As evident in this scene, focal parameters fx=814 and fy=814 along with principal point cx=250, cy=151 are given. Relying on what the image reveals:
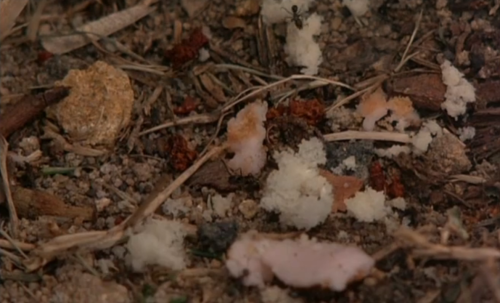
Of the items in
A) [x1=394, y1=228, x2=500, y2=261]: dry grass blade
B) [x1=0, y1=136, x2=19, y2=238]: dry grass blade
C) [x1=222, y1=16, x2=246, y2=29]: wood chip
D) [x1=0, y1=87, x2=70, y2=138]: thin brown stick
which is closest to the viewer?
[x1=394, y1=228, x2=500, y2=261]: dry grass blade

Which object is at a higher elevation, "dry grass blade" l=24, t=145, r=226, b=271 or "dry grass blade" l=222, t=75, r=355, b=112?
"dry grass blade" l=222, t=75, r=355, b=112

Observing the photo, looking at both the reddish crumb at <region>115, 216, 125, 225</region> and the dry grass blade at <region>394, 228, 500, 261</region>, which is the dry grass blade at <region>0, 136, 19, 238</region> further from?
the dry grass blade at <region>394, 228, 500, 261</region>

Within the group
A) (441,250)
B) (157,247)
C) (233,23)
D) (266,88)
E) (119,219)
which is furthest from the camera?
(233,23)

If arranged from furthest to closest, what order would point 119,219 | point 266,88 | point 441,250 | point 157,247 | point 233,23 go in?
point 233,23 < point 266,88 < point 119,219 < point 157,247 < point 441,250

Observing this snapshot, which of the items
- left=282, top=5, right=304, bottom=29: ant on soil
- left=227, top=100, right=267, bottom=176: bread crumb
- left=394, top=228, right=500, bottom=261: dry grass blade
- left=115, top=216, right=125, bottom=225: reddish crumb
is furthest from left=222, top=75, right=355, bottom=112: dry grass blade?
left=394, top=228, right=500, bottom=261: dry grass blade

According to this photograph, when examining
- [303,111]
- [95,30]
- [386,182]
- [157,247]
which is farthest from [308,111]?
[95,30]

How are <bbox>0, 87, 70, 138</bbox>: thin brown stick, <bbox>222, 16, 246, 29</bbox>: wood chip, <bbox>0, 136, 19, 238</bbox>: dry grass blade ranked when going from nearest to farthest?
<bbox>0, 136, 19, 238</bbox>: dry grass blade → <bbox>0, 87, 70, 138</bbox>: thin brown stick → <bbox>222, 16, 246, 29</bbox>: wood chip

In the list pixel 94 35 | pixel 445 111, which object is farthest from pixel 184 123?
pixel 445 111

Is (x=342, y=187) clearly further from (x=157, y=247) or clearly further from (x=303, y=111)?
(x=157, y=247)
